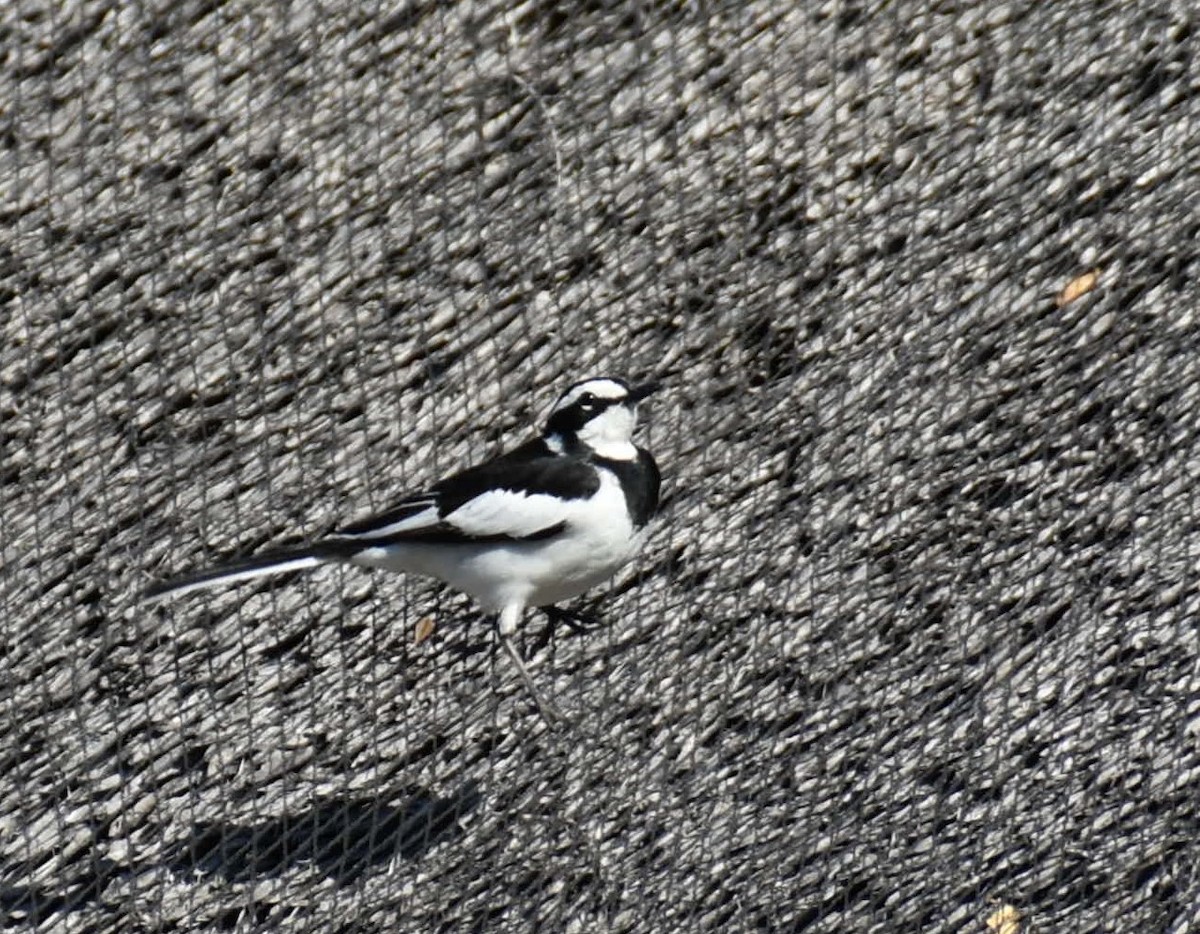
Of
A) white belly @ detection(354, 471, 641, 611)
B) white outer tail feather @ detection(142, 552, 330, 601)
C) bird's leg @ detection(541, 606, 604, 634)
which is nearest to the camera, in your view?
white outer tail feather @ detection(142, 552, 330, 601)

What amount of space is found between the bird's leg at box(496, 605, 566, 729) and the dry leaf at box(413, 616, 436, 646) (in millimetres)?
358

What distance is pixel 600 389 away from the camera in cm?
446

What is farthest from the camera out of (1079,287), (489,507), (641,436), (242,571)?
(1079,287)

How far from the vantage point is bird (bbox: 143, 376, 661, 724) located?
4.32 m

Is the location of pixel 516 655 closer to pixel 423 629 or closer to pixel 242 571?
→ pixel 423 629

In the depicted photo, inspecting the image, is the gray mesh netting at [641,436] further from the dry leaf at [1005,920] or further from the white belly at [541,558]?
the white belly at [541,558]

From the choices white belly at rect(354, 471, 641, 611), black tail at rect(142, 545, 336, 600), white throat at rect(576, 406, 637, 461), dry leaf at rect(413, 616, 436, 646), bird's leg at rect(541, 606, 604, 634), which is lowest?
bird's leg at rect(541, 606, 604, 634)

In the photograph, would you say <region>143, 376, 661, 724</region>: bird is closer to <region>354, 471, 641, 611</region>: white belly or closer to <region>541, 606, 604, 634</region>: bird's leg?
<region>354, 471, 641, 611</region>: white belly

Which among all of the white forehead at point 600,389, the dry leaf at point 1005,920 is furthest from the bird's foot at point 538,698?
the dry leaf at point 1005,920

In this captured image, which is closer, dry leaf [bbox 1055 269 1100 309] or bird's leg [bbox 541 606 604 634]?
bird's leg [bbox 541 606 604 634]

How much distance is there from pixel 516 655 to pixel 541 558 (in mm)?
225

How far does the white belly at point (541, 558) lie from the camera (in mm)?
4359

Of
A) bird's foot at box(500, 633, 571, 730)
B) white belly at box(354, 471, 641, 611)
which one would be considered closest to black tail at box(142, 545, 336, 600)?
white belly at box(354, 471, 641, 611)

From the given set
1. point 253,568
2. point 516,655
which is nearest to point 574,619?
point 516,655
